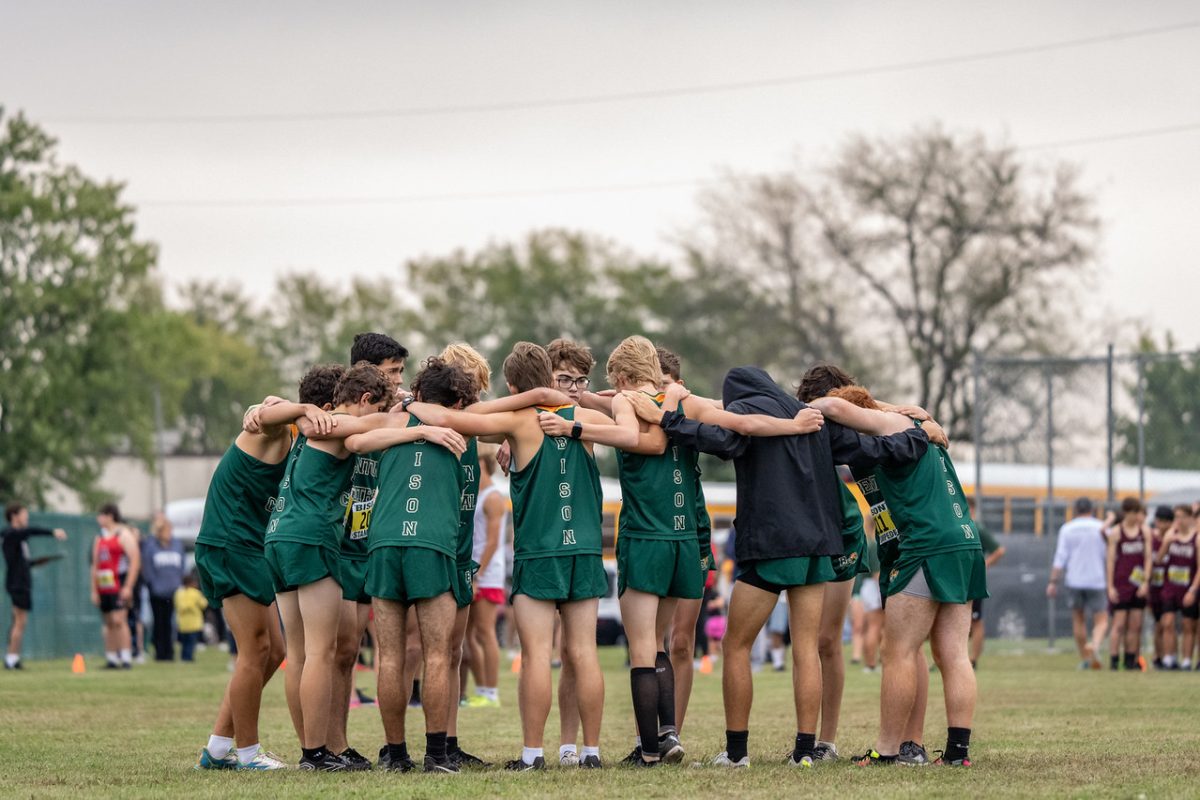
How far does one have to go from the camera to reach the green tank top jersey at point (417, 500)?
8.12 metres

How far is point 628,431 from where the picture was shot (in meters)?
8.40

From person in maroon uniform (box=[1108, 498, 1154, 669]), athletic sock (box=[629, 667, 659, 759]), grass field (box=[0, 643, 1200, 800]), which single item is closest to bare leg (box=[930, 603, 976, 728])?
grass field (box=[0, 643, 1200, 800])

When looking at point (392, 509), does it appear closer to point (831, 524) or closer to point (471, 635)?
point (831, 524)

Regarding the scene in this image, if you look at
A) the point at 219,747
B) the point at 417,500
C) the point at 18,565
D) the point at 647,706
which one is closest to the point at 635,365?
the point at 417,500

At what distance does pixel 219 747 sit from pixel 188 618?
17.3 metres

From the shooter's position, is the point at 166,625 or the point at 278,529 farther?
the point at 166,625

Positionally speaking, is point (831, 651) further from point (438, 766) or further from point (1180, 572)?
point (1180, 572)

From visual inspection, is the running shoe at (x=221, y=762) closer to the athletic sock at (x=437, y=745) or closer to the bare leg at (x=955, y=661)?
the athletic sock at (x=437, y=745)

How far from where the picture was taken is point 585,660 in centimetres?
836

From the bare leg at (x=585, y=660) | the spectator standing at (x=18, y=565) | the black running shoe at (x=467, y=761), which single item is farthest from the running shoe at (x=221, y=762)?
the spectator standing at (x=18, y=565)

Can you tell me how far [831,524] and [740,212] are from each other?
4595 centimetres

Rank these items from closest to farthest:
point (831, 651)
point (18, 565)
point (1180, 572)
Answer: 1. point (831, 651)
2. point (1180, 572)
3. point (18, 565)

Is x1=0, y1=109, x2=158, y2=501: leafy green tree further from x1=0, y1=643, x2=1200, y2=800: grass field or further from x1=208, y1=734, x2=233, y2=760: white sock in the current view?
x1=208, y1=734, x2=233, y2=760: white sock

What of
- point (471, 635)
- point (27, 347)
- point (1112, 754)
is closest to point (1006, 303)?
point (27, 347)
